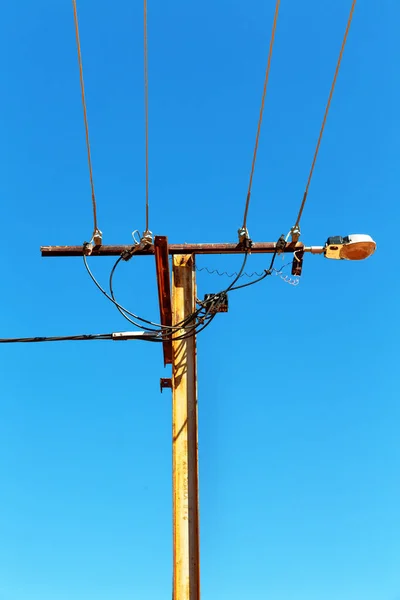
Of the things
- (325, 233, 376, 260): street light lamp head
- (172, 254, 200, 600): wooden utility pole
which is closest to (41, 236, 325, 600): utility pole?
(172, 254, 200, 600): wooden utility pole

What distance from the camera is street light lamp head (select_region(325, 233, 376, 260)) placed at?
245 inches

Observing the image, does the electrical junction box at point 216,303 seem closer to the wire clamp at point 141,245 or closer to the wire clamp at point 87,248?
the wire clamp at point 141,245

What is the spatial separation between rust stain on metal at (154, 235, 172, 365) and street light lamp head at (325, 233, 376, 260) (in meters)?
1.80

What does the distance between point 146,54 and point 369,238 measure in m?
2.98

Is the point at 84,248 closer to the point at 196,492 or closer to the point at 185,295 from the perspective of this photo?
the point at 185,295

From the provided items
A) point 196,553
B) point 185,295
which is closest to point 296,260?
point 185,295

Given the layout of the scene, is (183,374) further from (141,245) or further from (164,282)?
(141,245)

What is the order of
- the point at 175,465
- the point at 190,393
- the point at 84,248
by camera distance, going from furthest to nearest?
the point at 84,248
the point at 190,393
the point at 175,465

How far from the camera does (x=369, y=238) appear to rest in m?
6.21

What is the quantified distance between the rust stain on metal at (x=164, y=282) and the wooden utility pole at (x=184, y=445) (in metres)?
0.11

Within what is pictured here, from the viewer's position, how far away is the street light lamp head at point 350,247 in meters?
6.21

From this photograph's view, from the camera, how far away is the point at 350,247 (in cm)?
627

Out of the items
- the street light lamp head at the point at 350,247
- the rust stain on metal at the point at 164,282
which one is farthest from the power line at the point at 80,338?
the street light lamp head at the point at 350,247

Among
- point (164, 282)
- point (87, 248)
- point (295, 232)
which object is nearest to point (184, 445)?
point (164, 282)
